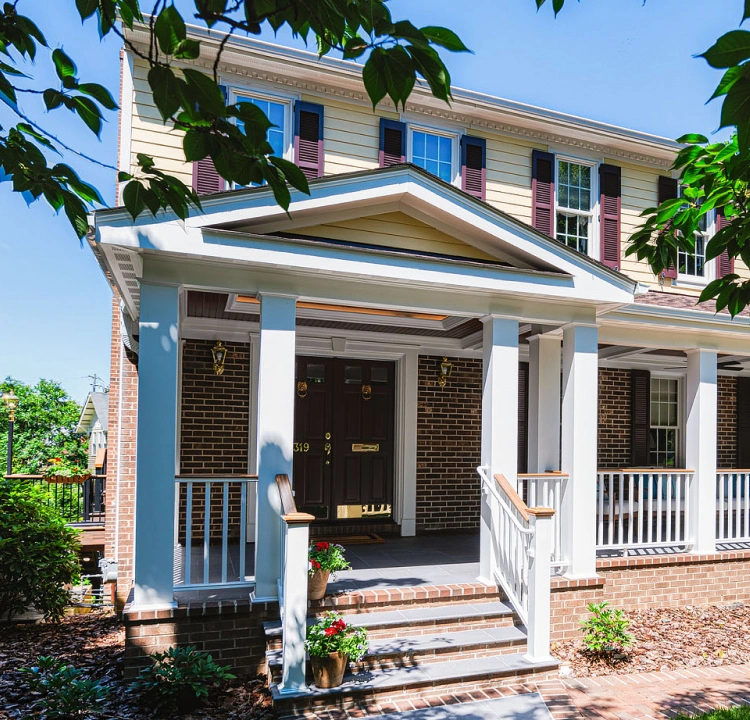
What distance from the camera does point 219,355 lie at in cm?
767

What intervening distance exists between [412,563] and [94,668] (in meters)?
3.29

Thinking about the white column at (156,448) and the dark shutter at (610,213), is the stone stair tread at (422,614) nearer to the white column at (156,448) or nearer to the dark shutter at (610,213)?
the white column at (156,448)

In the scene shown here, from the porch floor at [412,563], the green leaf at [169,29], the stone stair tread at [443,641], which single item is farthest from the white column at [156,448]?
the green leaf at [169,29]

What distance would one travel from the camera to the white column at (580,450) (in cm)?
645

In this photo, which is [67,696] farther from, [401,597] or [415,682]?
[401,597]

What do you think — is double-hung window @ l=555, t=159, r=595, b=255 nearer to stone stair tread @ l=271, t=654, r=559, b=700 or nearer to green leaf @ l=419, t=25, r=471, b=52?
stone stair tread @ l=271, t=654, r=559, b=700

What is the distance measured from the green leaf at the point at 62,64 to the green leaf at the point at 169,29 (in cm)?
66

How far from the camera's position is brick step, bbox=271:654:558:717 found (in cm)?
447

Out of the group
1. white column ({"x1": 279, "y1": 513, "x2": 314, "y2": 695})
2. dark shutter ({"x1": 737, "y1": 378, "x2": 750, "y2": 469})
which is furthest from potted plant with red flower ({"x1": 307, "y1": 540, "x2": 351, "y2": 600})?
dark shutter ({"x1": 737, "y1": 378, "x2": 750, "y2": 469})

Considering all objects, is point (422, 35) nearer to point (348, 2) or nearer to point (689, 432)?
point (348, 2)

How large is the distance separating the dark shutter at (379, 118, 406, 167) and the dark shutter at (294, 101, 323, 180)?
32.4 inches

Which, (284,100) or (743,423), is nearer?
(284,100)

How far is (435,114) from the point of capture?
26.9ft

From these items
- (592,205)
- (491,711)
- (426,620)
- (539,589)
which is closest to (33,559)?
(426,620)
